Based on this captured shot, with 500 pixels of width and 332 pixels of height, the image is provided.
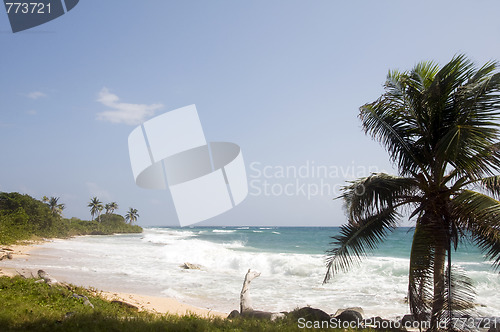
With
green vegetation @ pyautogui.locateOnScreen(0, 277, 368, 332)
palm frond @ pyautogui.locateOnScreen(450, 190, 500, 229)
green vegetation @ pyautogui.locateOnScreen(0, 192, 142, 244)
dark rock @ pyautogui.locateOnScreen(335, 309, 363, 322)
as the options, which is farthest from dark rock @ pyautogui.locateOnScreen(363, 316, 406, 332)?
green vegetation @ pyautogui.locateOnScreen(0, 192, 142, 244)

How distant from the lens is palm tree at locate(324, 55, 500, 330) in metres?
5.51

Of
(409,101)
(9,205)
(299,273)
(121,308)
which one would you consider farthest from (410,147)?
(9,205)

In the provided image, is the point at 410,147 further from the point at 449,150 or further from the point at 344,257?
the point at 344,257

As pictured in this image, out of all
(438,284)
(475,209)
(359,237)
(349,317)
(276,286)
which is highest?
(475,209)

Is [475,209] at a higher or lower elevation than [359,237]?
higher

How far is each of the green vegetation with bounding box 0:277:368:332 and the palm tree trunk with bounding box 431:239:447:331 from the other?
233cm

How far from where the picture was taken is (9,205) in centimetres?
3597

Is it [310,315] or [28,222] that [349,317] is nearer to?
[310,315]

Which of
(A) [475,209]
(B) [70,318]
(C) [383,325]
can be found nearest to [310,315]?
(C) [383,325]

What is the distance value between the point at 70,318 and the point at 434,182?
7009 mm

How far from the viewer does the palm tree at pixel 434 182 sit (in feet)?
18.1

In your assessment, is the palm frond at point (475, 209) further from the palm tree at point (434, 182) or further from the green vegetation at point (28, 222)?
the green vegetation at point (28, 222)

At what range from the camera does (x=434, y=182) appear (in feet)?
19.6

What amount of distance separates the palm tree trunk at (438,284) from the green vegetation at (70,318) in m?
2.33
